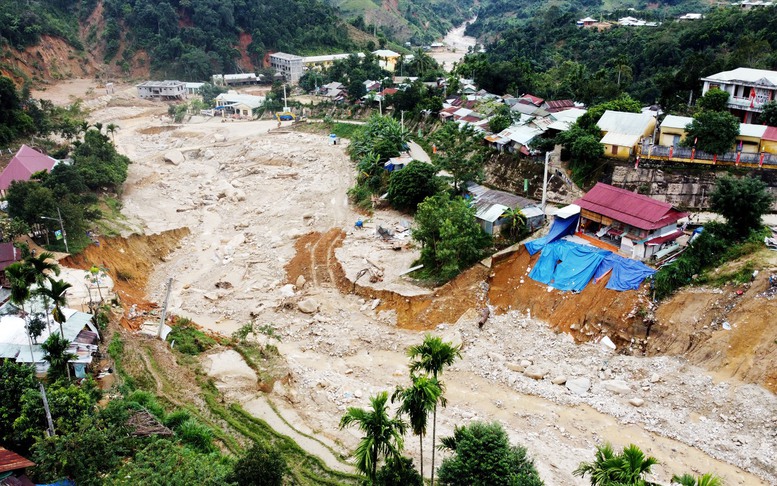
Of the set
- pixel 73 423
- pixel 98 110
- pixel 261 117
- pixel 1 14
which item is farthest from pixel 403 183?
pixel 1 14

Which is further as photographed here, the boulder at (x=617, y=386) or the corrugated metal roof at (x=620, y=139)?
the corrugated metal roof at (x=620, y=139)

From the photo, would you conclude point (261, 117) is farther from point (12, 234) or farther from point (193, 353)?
point (193, 353)

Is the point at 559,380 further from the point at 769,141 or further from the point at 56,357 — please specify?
the point at 56,357

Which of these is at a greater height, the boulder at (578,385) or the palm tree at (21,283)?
the palm tree at (21,283)

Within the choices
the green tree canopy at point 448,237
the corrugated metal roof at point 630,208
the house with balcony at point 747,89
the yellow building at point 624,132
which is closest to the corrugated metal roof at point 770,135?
the house with balcony at point 747,89

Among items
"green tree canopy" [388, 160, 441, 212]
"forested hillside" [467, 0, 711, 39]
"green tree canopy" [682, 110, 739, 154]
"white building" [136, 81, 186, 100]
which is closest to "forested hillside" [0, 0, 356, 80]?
"white building" [136, 81, 186, 100]

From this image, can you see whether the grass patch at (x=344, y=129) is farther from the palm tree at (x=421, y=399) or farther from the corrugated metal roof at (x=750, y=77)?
the palm tree at (x=421, y=399)

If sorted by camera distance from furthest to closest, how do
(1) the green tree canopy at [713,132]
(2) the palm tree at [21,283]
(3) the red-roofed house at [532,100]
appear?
(3) the red-roofed house at [532,100]
(1) the green tree canopy at [713,132]
(2) the palm tree at [21,283]

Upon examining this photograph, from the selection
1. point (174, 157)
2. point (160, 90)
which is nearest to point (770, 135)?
point (174, 157)
